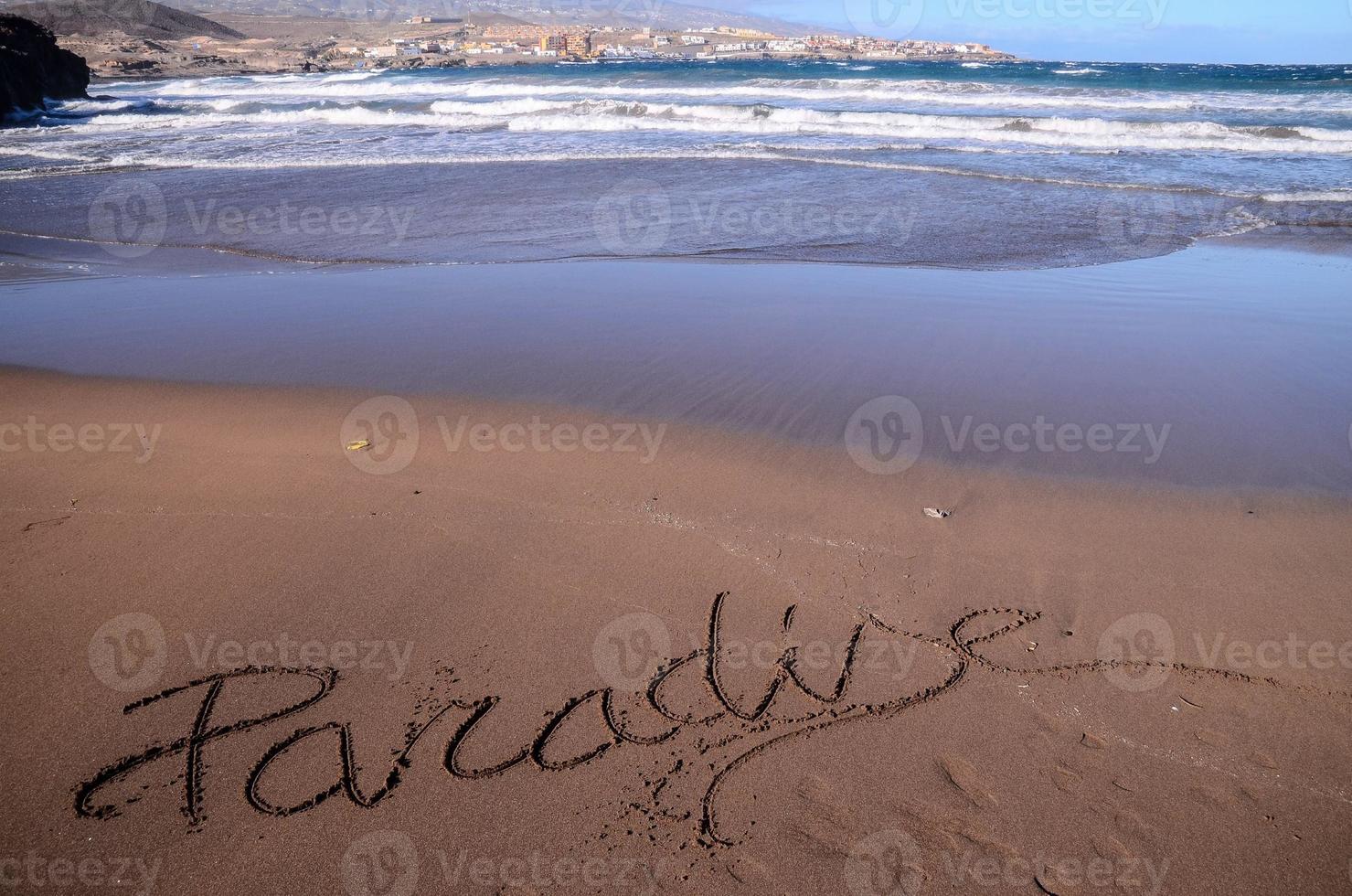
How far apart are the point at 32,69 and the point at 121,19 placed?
5422 centimetres

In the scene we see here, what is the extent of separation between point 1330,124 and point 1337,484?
2406cm

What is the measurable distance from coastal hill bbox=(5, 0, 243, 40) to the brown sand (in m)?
88.2

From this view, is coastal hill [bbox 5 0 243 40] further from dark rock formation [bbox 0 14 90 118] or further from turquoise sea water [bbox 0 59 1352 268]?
turquoise sea water [bbox 0 59 1352 268]

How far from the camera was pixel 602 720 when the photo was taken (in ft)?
9.81

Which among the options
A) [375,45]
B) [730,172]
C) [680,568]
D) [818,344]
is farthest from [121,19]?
[680,568]

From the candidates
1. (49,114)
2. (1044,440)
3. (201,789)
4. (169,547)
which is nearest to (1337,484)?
(1044,440)

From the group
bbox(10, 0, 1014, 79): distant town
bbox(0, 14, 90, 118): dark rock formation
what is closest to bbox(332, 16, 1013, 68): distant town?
bbox(10, 0, 1014, 79): distant town

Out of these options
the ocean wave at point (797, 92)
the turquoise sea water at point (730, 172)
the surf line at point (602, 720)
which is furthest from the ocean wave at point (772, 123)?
the surf line at point (602, 720)

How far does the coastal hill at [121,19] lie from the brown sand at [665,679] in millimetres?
88223

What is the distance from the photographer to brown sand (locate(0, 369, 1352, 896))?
8.32 ft

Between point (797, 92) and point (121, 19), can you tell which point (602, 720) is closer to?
point (797, 92)

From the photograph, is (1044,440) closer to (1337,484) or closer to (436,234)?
(1337,484)

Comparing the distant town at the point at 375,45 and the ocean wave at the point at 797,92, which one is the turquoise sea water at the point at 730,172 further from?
Answer: the distant town at the point at 375,45

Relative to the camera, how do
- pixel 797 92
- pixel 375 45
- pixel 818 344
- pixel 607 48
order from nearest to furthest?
pixel 818 344
pixel 797 92
pixel 607 48
pixel 375 45
